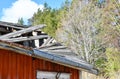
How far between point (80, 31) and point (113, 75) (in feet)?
32.4

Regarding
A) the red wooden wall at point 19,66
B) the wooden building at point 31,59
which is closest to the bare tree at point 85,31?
the wooden building at point 31,59

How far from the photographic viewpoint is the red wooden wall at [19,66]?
314 inches

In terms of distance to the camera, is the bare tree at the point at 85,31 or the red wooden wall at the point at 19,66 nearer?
the red wooden wall at the point at 19,66

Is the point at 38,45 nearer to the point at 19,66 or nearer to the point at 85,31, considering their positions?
the point at 19,66

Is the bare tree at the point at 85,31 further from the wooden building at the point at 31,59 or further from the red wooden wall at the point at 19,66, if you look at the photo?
the red wooden wall at the point at 19,66

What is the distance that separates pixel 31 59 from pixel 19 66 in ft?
1.54

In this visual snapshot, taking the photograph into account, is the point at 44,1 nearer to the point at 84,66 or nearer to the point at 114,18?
the point at 114,18

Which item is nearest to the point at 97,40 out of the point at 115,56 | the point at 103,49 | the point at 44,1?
the point at 103,49

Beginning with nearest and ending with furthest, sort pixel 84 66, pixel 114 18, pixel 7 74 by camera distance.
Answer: pixel 7 74
pixel 84 66
pixel 114 18

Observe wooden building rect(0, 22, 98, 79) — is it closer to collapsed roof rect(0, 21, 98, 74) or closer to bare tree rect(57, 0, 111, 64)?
collapsed roof rect(0, 21, 98, 74)

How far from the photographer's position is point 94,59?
119ft

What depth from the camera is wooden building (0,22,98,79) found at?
7.91 meters

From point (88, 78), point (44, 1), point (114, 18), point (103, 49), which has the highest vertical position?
point (44, 1)

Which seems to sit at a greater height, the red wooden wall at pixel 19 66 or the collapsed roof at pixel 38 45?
the collapsed roof at pixel 38 45
